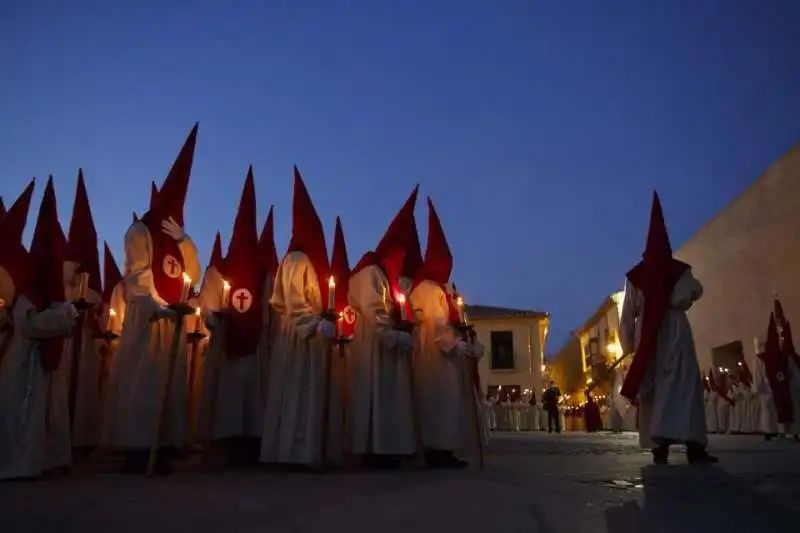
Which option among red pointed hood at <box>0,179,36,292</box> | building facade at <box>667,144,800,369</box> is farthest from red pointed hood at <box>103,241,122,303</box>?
building facade at <box>667,144,800,369</box>

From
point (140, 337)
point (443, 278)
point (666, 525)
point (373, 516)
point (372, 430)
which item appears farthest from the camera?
point (443, 278)

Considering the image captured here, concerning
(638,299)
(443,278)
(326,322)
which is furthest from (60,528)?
(638,299)

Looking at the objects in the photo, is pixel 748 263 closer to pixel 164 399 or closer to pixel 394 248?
pixel 394 248

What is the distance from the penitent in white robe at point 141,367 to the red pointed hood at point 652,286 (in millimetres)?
4356

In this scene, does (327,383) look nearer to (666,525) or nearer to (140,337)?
(140,337)

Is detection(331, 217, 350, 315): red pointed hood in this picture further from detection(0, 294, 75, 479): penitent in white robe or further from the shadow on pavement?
the shadow on pavement

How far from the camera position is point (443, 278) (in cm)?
738

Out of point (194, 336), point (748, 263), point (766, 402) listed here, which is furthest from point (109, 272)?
point (748, 263)

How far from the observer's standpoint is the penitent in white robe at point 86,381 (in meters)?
7.11

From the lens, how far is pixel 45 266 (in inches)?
223

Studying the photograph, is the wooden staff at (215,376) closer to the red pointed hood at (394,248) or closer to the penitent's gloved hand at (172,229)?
the penitent's gloved hand at (172,229)

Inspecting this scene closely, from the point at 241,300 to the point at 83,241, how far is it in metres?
2.24

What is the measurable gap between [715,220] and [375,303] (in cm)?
1949

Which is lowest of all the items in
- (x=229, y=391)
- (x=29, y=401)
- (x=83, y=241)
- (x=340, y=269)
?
(x=29, y=401)
